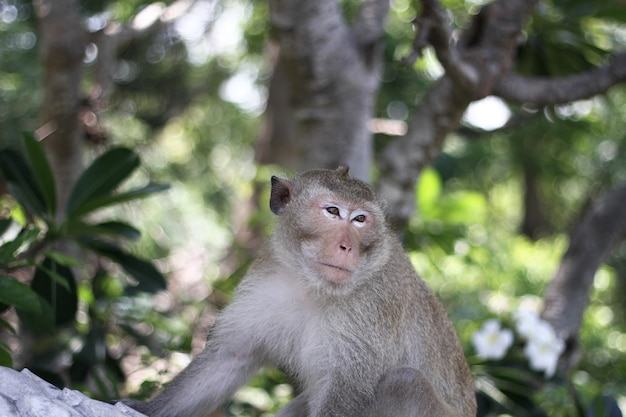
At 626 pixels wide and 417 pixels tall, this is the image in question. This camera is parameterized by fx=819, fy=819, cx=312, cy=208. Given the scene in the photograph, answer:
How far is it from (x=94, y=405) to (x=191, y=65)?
651 cm

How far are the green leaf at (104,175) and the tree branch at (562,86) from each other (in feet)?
5.47

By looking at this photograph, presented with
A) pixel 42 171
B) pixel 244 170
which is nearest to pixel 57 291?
pixel 42 171

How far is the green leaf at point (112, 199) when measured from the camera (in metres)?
3.18

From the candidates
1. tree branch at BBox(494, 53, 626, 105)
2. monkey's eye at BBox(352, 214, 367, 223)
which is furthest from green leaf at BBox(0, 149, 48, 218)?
tree branch at BBox(494, 53, 626, 105)

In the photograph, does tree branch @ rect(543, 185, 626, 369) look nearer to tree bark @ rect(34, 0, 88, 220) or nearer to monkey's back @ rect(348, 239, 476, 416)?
monkey's back @ rect(348, 239, 476, 416)

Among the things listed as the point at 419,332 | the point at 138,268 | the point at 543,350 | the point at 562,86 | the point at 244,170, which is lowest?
the point at 244,170

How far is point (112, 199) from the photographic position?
3.21m

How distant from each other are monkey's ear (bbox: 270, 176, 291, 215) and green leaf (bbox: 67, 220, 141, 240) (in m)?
0.74

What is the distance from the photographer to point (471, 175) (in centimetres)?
1024

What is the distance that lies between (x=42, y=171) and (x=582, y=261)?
3.07 m

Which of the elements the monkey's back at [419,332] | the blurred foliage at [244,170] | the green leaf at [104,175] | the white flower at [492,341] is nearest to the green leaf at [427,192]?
the blurred foliage at [244,170]

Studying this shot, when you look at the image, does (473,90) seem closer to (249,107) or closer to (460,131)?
(460,131)

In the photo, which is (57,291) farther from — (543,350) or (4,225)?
(543,350)

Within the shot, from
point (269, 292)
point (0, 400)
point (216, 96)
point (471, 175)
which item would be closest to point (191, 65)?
point (216, 96)
